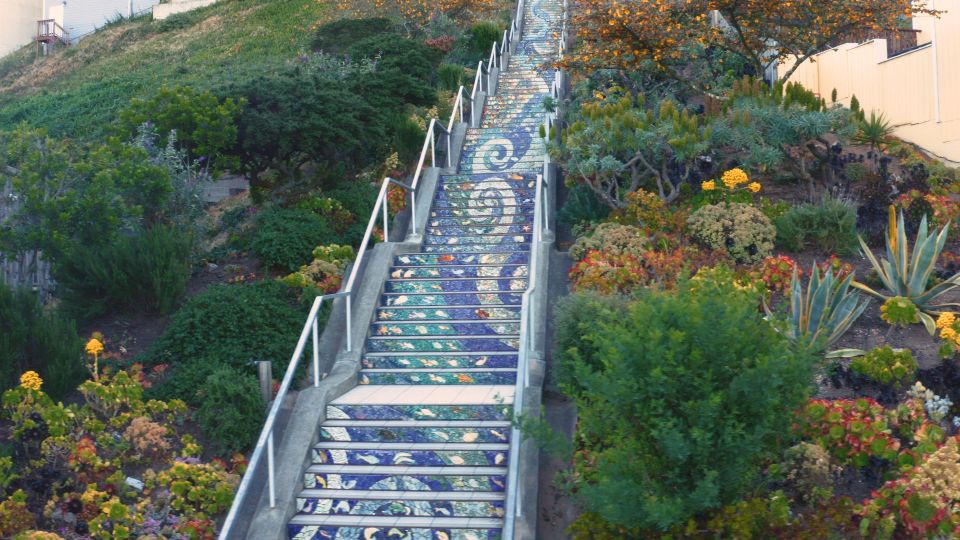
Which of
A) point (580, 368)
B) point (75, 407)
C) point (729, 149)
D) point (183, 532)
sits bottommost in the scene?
point (183, 532)

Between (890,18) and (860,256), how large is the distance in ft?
16.3

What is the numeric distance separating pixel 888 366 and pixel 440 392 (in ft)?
13.1

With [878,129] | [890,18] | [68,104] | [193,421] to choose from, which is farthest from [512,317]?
[68,104]

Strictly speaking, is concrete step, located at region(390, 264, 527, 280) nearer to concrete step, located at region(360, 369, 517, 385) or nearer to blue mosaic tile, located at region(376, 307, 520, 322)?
blue mosaic tile, located at region(376, 307, 520, 322)

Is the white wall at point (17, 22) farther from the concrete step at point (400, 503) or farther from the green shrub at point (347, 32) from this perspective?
the concrete step at point (400, 503)

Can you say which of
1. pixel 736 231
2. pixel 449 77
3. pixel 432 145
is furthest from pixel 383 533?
pixel 449 77

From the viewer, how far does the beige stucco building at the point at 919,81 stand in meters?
14.4

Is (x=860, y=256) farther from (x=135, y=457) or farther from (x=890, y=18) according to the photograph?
(x=135, y=457)

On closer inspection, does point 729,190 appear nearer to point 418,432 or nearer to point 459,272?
point 459,272

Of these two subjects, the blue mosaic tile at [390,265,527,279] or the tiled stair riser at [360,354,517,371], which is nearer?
the tiled stair riser at [360,354,517,371]

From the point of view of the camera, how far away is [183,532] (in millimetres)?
8164

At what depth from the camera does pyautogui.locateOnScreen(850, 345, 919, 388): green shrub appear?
8.55 metres

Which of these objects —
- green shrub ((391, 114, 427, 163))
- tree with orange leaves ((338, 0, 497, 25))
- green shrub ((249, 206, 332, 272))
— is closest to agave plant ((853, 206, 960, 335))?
green shrub ((249, 206, 332, 272))

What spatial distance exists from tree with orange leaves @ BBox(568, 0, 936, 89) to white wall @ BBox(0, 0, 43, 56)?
27.0 metres
